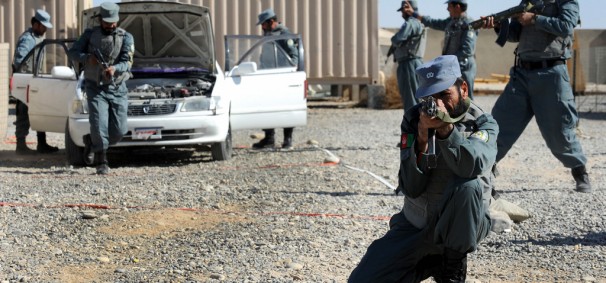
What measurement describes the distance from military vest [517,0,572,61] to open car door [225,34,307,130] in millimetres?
4558

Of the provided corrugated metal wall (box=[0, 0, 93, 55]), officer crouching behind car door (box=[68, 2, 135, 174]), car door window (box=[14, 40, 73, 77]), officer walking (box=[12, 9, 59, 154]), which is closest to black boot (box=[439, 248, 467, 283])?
officer crouching behind car door (box=[68, 2, 135, 174])

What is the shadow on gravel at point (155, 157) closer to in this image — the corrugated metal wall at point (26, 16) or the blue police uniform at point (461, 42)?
the blue police uniform at point (461, 42)

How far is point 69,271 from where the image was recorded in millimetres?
6176

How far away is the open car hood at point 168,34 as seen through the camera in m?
12.6

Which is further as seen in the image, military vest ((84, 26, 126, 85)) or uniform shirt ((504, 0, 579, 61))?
military vest ((84, 26, 126, 85))

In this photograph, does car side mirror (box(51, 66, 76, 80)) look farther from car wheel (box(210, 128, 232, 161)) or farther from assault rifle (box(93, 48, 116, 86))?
car wheel (box(210, 128, 232, 161))

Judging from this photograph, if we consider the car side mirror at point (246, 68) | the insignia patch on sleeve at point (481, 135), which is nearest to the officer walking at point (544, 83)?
the insignia patch on sleeve at point (481, 135)

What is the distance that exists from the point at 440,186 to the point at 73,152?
25.4ft

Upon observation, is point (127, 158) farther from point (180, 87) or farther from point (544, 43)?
point (544, 43)

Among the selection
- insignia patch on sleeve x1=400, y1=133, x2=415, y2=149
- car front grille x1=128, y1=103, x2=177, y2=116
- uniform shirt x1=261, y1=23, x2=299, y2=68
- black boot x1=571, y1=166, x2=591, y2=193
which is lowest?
→ black boot x1=571, y1=166, x2=591, y2=193

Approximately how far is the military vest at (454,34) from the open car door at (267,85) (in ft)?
7.64

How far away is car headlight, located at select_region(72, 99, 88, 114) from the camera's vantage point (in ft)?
37.8

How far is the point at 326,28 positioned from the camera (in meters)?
21.8

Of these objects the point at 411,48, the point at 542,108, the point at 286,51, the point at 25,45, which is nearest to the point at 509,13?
the point at 542,108
